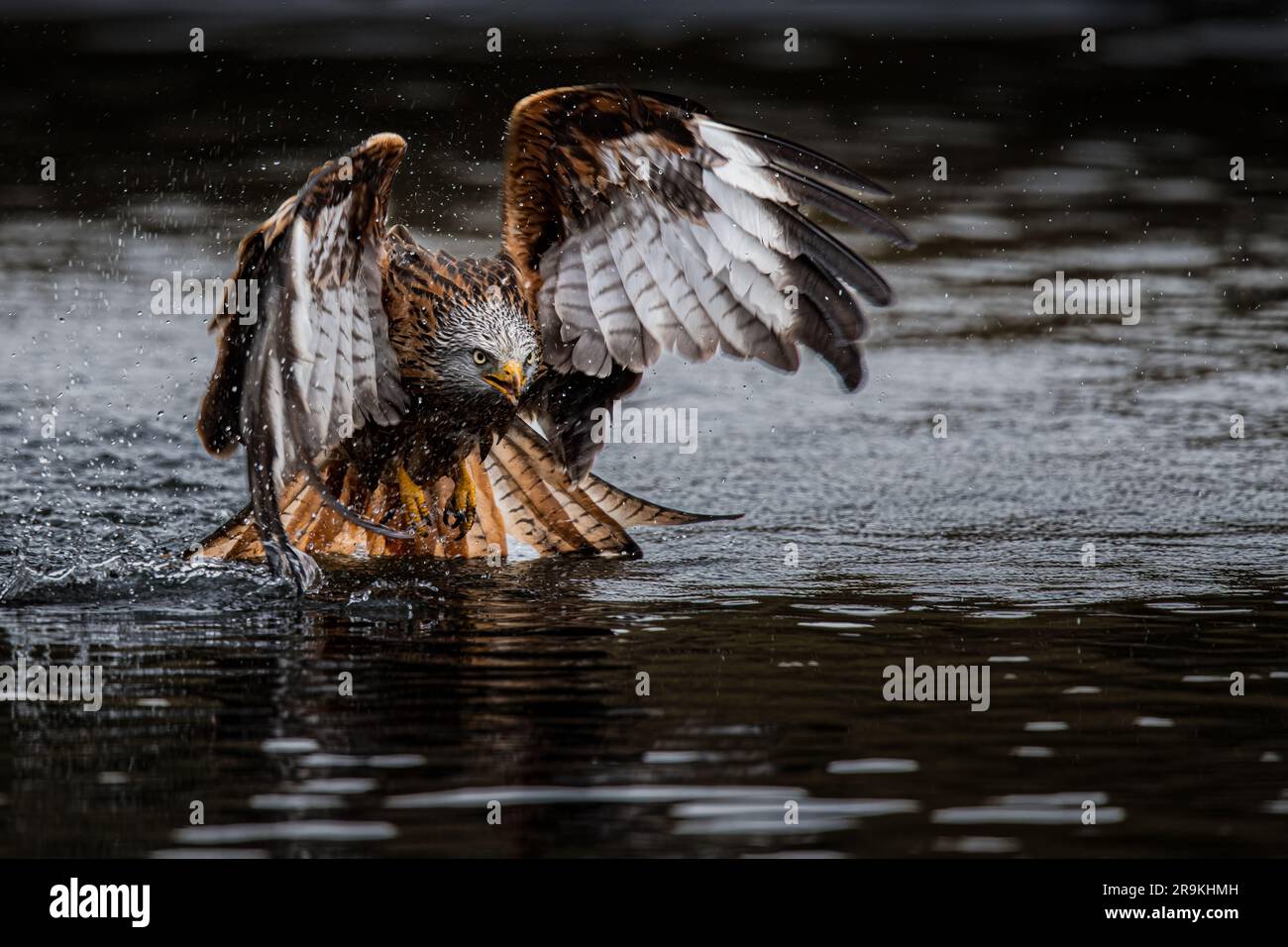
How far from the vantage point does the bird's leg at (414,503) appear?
25.5 feet

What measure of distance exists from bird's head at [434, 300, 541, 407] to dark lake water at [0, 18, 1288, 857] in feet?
2.33

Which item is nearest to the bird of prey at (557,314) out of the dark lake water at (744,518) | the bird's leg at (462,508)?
the bird's leg at (462,508)

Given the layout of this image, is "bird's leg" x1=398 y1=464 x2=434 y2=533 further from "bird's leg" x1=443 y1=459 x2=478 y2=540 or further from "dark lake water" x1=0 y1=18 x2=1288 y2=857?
"dark lake water" x1=0 y1=18 x2=1288 y2=857

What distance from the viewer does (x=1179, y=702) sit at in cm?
543

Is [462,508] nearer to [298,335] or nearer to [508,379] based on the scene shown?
[508,379]

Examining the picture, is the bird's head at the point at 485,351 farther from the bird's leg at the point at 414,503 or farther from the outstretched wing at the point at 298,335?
the bird's leg at the point at 414,503

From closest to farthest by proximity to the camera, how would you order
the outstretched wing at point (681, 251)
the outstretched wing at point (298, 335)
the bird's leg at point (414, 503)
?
the outstretched wing at point (298, 335)
the outstretched wing at point (681, 251)
the bird's leg at point (414, 503)

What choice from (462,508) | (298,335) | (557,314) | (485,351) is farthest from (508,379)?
(298,335)

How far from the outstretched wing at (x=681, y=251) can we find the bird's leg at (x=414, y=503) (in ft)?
2.54

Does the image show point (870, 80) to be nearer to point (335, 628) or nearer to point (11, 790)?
point (335, 628)

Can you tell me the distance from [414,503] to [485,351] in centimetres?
83

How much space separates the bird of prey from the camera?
275 inches

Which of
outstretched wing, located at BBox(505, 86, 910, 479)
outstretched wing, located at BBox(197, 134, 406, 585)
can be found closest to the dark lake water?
outstretched wing, located at BBox(197, 134, 406, 585)

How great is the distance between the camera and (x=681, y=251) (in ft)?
24.6
